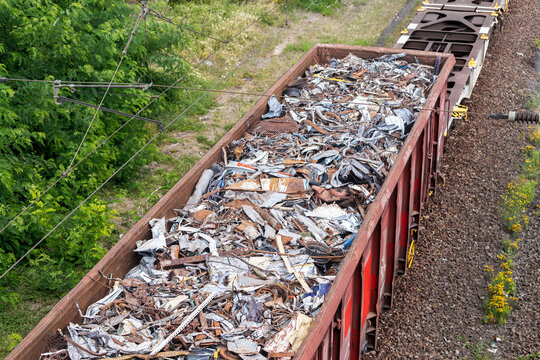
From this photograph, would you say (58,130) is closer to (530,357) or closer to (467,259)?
(467,259)

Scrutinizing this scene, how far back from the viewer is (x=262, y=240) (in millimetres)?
5930

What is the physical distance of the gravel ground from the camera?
706cm

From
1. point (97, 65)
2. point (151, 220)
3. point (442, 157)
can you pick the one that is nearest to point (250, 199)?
point (151, 220)

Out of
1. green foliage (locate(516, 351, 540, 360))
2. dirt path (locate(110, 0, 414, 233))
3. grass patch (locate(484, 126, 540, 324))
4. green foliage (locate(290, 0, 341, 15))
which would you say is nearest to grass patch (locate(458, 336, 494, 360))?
green foliage (locate(516, 351, 540, 360))

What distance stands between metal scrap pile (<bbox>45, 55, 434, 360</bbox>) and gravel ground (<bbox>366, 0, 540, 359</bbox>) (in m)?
1.83

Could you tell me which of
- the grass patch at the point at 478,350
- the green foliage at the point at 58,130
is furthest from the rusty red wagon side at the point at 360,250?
the green foliage at the point at 58,130

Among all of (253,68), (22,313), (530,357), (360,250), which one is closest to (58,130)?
(22,313)

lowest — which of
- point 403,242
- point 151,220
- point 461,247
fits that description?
point 461,247

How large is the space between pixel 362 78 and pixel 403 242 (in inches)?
110

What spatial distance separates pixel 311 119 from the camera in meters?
8.23

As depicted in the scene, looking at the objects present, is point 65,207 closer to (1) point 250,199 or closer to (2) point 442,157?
(1) point 250,199

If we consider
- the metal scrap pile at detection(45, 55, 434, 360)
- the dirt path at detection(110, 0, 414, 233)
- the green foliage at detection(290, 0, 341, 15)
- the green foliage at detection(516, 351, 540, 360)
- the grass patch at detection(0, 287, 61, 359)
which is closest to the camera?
the metal scrap pile at detection(45, 55, 434, 360)

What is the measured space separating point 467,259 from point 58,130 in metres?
6.21

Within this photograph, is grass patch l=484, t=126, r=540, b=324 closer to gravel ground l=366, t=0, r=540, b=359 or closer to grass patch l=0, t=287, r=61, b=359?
gravel ground l=366, t=0, r=540, b=359
